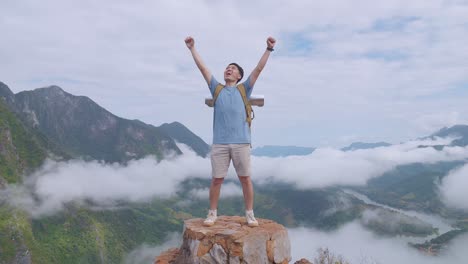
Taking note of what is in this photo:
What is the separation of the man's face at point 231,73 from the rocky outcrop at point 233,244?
3.90m

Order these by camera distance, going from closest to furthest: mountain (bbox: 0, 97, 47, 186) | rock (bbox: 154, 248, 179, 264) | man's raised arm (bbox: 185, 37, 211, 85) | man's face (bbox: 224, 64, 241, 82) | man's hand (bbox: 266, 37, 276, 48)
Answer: man's hand (bbox: 266, 37, 276, 48) → man's face (bbox: 224, 64, 241, 82) → man's raised arm (bbox: 185, 37, 211, 85) → rock (bbox: 154, 248, 179, 264) → mountain (bbox: 0, 97, 47, 186)

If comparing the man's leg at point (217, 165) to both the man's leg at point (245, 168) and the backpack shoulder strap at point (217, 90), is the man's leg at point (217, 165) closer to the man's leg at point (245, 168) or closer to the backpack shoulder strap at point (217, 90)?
the man's leg at point (245, 168)

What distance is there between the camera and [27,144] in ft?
526

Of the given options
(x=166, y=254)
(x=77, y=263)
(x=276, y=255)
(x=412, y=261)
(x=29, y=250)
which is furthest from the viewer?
(x=412, y=261)

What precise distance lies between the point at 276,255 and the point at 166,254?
3.51m

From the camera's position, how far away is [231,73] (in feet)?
32.4

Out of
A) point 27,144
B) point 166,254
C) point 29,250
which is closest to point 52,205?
point 27,144

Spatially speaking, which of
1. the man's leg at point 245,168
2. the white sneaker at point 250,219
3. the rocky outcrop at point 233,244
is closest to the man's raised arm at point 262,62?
the man's leg at point 245,168

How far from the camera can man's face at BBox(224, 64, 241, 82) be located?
990 centimetres

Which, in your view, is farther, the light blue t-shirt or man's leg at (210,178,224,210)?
man's leg at (210,178,224,210)

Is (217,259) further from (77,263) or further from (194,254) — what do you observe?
(77,263)

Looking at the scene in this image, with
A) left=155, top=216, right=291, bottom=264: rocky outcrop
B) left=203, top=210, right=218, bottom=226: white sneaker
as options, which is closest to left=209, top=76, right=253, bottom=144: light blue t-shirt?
left=203, top=210, right=218, bottom=226: white sneaker

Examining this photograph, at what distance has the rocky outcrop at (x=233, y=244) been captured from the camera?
29.6ft

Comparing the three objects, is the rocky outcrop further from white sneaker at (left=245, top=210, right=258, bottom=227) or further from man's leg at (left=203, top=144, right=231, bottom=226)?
man's leg at (left=203, top=144, right=231, bottom=226)
